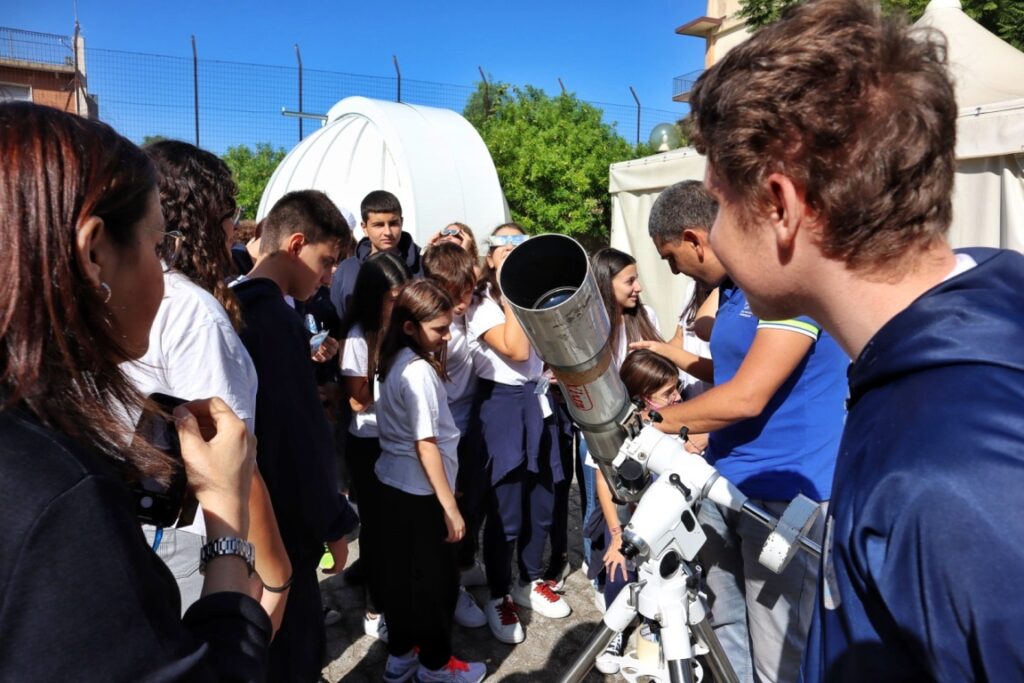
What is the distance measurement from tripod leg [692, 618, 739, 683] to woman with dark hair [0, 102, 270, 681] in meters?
1.16

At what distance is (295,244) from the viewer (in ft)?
7.95

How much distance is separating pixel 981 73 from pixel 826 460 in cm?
418

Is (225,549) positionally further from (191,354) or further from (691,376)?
(691,376)

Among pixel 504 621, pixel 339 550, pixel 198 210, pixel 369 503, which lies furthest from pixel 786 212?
pixel 504 621

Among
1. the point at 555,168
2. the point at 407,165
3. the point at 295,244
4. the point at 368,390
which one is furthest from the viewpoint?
the point at 555,168

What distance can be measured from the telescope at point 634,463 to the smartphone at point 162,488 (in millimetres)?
726

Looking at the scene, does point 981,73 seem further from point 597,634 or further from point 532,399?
point 597,634

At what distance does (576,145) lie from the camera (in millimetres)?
13312

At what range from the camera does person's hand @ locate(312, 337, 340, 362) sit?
3.65 meters

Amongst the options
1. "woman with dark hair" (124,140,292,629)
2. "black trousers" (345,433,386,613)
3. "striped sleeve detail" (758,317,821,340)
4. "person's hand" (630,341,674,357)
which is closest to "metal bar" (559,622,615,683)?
"woman with dark hair" (124,140,292,629)

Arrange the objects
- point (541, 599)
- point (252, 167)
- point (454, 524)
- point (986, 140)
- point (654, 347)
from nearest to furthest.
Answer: point (454, 524)
point (654, 347)
point (541, 599)
point (986, 140)
point (252, 167)

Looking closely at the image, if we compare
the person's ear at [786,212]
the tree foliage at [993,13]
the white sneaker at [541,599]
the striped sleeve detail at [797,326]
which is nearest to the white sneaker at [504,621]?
the white sneaker at [541,599]

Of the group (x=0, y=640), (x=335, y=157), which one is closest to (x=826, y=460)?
(x=0, y=640)

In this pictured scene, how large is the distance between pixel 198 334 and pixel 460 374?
73.0 inches
